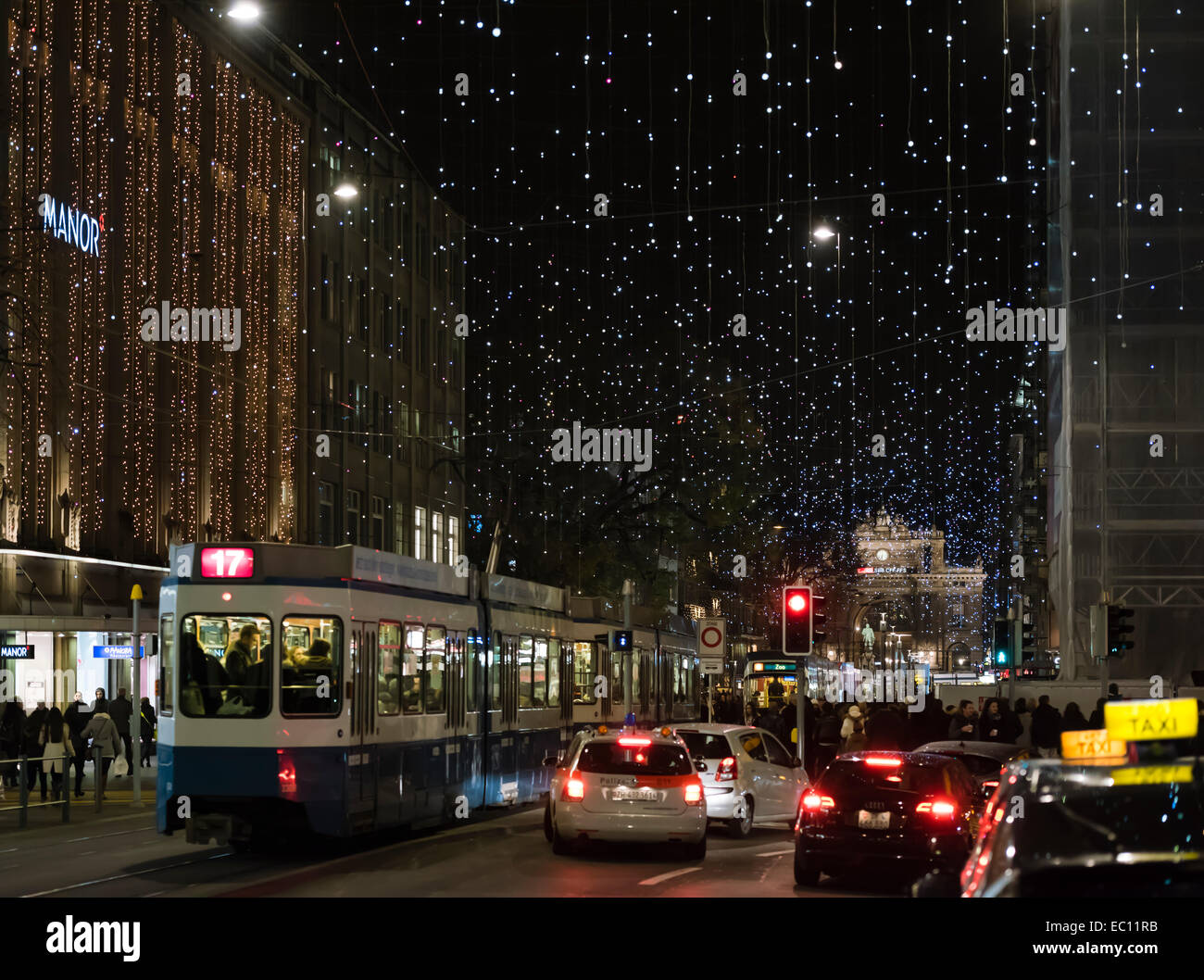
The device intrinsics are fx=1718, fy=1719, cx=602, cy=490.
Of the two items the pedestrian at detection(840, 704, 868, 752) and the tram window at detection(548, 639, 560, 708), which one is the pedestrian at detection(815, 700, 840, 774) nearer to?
the pedestrian at detection(840, 704, 868, 752)

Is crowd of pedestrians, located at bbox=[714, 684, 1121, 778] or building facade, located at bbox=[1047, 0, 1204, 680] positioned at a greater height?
building facade, located at bbox=[1047, 0, 1204, 680]

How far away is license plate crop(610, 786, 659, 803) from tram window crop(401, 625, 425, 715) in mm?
→ 3110

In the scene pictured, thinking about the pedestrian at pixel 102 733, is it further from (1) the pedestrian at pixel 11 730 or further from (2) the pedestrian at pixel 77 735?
(1) the pedestrian at pixel 11 730

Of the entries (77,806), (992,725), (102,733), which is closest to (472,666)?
(77,806)

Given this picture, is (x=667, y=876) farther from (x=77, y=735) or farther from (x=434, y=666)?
(x=77, y=735)

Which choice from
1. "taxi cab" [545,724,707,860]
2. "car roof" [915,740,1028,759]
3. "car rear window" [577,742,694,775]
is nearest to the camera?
"taxi cab" [545,724,707,860]

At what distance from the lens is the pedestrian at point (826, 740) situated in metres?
28.7

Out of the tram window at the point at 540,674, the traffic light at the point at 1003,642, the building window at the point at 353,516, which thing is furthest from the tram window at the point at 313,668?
the building window at the point at 353,516

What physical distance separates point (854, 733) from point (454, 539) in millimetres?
38652

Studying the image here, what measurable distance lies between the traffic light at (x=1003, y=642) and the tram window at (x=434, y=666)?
12568 mm

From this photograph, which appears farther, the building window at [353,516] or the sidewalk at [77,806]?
the building window at [353,516]

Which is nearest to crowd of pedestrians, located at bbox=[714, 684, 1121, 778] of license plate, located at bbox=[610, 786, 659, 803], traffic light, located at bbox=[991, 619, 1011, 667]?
traffic light, located at bbox=[991, 619, 1011, 667]

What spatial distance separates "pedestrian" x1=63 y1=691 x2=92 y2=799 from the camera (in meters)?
29.4
